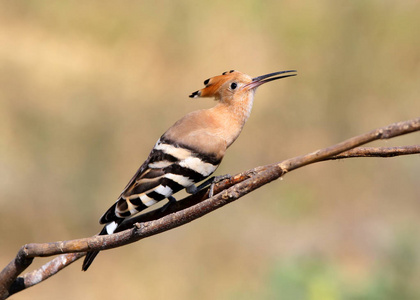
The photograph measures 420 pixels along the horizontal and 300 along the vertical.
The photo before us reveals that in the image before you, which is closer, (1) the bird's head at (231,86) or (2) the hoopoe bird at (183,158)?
(2) the hoopoe bird at (183,158)

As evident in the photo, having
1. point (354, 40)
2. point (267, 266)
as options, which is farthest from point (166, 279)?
point (354, 40)

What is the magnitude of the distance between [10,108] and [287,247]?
1.65 meters

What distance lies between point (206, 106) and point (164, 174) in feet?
5.40

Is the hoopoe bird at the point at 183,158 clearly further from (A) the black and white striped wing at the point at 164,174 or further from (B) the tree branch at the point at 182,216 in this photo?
(B) the tree branch at the point at 182,216

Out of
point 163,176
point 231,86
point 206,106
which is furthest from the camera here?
point 206,106

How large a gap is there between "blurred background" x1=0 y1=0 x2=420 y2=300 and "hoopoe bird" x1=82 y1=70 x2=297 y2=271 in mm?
1295

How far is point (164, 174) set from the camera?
160cm

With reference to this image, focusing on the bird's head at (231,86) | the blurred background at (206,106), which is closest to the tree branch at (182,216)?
the bird's head at (231,86)

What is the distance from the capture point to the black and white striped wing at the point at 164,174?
154cm

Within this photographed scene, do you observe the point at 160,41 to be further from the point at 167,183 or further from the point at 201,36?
the point at 167,183

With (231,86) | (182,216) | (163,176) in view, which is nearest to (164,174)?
(163,176)

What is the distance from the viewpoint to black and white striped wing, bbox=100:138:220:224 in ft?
5.07

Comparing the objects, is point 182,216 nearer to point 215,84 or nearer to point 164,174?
point 164,174

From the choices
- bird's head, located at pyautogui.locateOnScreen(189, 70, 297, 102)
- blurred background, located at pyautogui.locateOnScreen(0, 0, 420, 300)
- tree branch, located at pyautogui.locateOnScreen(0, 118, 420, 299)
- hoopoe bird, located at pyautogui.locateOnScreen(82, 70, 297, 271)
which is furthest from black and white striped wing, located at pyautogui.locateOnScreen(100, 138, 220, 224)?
blurred background, located at pyautogui.locateOnScreen(0, 0, 420, 300)
